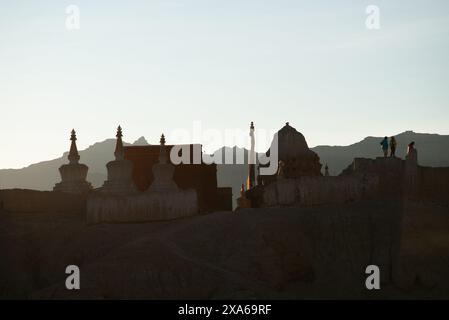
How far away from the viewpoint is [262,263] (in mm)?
48594

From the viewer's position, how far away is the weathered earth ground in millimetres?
46406

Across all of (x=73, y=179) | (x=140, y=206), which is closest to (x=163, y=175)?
(x=140, y=206)

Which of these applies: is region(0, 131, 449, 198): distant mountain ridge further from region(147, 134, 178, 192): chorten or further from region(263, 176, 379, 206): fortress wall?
region(263, 176, 379, 206): fortress wall

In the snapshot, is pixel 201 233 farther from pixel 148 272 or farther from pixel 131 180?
pixel 131 180

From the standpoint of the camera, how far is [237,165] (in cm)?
14488

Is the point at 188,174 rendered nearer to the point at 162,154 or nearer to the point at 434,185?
the point at 162,154

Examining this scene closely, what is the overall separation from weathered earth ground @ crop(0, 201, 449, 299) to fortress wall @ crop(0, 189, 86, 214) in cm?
105

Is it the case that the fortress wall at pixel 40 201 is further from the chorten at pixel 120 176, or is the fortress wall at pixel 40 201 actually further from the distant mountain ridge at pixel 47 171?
the distant mountain ridge at pixel 47 171

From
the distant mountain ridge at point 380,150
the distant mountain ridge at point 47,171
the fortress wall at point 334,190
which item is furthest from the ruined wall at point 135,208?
the distant mountain ridge at point 47,171

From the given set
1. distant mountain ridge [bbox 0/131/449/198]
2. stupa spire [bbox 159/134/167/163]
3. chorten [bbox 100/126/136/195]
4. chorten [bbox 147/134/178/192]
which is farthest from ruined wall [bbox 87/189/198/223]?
distant mountain ridge [bbox 0/131/449/198]

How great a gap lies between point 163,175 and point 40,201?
760 centimetres
